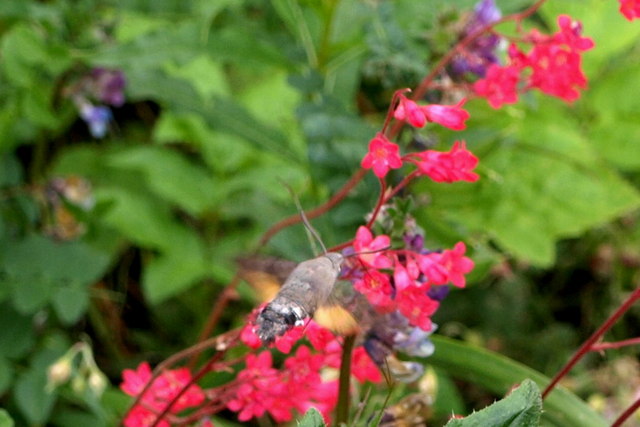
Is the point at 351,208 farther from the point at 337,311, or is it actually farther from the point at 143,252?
the point at 143,252

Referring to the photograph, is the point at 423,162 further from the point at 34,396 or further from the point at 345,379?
the point at 34,396

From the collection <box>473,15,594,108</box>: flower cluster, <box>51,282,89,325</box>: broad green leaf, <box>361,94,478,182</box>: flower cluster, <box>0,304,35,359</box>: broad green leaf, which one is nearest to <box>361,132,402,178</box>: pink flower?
<box>361,94,478,182</box>: flower cluster

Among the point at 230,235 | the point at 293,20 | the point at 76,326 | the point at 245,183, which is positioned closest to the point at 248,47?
the point at 293,20

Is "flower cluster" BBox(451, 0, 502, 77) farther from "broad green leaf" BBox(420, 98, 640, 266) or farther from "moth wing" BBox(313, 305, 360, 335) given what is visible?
"moth wing" BBox(313, 305, 360, 335)

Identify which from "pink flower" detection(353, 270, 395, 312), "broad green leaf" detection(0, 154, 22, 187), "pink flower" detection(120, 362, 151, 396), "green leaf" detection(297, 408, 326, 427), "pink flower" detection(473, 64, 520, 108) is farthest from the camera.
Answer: "broad green leaf" detection(0, 154, 22, 187)

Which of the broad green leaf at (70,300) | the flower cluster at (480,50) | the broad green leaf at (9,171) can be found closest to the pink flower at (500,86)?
the flower cluster at (480,50)

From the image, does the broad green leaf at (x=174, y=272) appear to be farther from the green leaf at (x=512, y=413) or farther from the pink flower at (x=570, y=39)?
the green leaf at (x=512, y=413)

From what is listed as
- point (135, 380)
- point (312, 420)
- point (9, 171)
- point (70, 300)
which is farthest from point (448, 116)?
point (9, 171)
